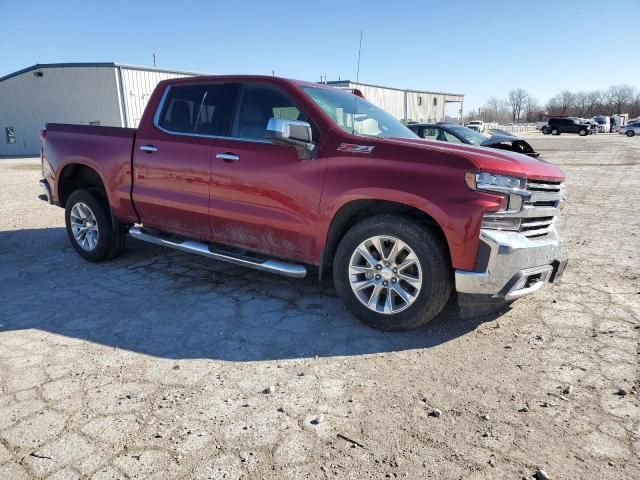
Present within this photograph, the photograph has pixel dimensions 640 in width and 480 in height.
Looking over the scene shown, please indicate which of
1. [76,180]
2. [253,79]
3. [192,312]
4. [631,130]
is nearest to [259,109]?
[253,79]

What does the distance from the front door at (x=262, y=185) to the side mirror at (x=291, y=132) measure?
140mm

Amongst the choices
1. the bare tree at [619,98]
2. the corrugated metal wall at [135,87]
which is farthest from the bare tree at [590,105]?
the corrugated metal wall at [135,87]

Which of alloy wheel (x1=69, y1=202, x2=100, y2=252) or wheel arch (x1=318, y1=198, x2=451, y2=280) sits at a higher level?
wheel arch (x1=318, y1=198, x2=451, y2=280)

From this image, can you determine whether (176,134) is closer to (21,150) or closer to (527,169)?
(527,169)

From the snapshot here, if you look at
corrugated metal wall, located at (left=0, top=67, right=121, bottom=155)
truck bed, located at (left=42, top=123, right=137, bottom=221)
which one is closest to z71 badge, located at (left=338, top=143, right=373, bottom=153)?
truck bed, located at (left=42, top=123, right=137, bottom=221)

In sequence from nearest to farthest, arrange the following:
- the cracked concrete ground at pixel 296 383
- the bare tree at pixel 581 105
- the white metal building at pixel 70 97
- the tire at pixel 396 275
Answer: the cracked concrete ground at pixel 296 383 < the tire at pixel 396 275 < the white metal building at pixel 70 97 < the bare tree at pixel 581 105

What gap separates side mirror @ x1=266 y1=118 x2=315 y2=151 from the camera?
3.62 metres

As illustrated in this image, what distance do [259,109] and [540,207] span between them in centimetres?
255

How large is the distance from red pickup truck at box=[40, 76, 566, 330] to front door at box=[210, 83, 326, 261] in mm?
11

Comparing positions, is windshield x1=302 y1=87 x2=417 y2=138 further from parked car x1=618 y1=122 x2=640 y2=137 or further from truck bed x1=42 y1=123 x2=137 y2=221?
parked car x1=618 y1=122 x2=640 y2=137

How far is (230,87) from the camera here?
4523 millimetres

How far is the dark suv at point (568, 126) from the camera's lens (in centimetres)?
5194

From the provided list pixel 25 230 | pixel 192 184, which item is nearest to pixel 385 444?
pixel 192 184

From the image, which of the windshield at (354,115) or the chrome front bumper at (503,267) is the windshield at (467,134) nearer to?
the windshield at (354,115)
